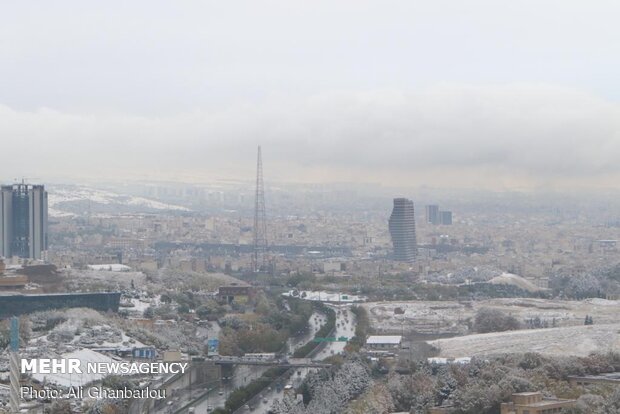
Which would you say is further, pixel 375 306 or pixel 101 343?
pixel 375 306

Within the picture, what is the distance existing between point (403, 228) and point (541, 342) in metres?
42.3

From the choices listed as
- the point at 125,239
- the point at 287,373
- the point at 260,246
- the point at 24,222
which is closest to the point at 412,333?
the point at 287,373

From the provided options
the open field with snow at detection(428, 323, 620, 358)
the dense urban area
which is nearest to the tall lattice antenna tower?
the dense urban area

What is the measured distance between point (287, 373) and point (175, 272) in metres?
26.5

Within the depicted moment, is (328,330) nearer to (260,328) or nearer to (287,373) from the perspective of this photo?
(260,328)

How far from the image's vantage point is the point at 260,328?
41.2 meters

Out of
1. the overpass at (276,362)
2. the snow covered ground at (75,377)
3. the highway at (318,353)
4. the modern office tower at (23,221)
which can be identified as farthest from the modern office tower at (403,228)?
the snow covered ground at (75,377)

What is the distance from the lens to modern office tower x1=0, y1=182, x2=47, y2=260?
220 ft

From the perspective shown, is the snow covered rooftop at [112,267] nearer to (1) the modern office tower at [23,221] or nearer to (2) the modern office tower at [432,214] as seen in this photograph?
(1) the modern office tower at [23,221]

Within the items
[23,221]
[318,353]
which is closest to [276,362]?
[318,353]

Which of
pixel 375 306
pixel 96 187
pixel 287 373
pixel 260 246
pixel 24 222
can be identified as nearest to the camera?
pixel 287 373

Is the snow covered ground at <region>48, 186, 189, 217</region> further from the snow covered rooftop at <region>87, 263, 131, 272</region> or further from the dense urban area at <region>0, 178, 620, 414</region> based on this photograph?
the snow covered rooftop at <region>87, 263, 131, 272</region>

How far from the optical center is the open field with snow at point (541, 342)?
33.5 m

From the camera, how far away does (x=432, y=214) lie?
295 feet
